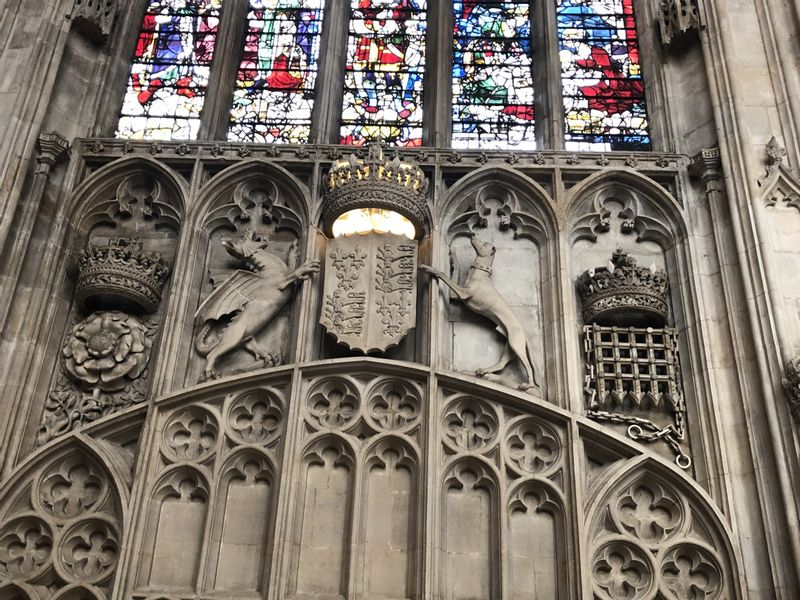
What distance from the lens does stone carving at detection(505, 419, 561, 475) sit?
8383mm

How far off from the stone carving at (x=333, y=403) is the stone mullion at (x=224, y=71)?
327 cm

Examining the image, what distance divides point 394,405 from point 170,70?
16.3 ft

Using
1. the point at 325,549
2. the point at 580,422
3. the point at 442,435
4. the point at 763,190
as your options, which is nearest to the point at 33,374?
the point at 325,549

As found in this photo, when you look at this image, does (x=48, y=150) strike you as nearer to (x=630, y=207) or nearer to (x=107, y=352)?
(x=107, y=352)

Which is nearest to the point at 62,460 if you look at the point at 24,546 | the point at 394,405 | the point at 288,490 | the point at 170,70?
the point at 24,546

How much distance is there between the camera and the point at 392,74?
37.0 ft

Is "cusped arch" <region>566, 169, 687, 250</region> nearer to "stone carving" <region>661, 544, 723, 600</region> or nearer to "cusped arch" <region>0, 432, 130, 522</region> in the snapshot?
"stone carving" <region>661, 544, 723, 600</region>

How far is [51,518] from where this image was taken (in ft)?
26.9

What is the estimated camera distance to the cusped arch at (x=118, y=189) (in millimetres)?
9773

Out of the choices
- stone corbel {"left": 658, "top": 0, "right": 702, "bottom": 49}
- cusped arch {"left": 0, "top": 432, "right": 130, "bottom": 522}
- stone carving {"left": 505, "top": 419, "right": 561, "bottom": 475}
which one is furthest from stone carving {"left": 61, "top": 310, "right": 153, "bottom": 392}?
stone corbel {"left": 658, "top": 0, "right": 702, "bottom": 49}

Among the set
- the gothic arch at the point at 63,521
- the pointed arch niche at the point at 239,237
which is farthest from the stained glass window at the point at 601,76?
the gothic arch at the point at 63,521

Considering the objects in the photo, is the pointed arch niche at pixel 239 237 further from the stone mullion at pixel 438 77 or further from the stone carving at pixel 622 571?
the stone carving at pixel 622 571

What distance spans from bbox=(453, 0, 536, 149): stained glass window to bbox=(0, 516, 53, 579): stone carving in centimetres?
550

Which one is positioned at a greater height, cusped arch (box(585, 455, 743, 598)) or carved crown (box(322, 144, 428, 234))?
carved crown (box(322, 144, 428, 234))
